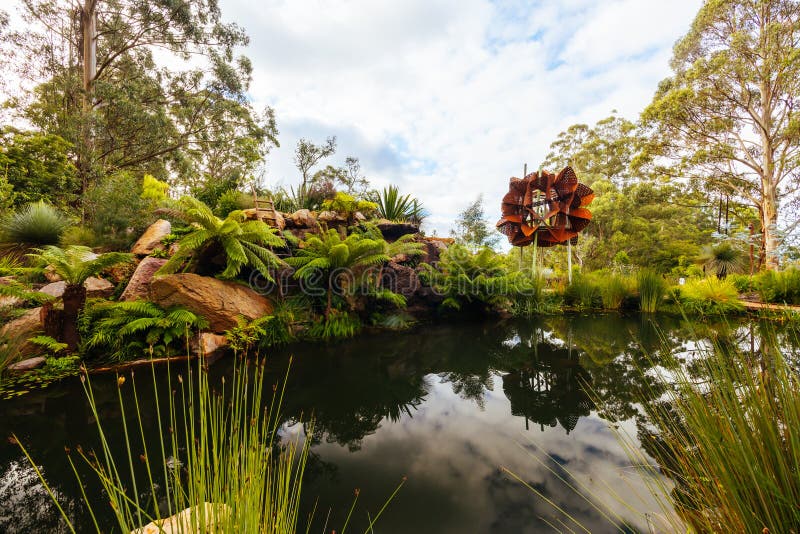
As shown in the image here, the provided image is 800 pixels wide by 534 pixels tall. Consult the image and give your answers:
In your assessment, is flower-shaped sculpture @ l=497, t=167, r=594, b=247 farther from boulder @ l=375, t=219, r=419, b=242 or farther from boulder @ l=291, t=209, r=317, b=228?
boulder @ l=291, t=209, r=317, b=228

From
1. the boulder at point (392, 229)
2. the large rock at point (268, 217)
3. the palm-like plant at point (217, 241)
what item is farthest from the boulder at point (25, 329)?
the boulder at point (392, 229)

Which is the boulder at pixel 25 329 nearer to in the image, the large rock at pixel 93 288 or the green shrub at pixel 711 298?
the large rock at pixel 93 288

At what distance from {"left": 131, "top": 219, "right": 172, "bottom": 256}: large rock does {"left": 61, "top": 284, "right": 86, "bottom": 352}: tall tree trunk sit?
1690 millimetres

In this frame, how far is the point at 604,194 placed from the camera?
15.3 metres

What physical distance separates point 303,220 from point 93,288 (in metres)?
2.90

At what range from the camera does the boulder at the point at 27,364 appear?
242 cm

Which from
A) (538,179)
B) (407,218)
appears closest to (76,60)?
(407,218)

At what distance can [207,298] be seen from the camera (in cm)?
336

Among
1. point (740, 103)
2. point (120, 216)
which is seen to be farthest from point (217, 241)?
point (740, 103)

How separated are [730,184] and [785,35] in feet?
15.3

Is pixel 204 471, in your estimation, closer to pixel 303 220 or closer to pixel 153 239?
pixel 303 220

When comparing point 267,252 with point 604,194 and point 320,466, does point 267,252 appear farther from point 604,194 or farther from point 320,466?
point 604,194

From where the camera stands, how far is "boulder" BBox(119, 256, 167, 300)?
11.5 ft

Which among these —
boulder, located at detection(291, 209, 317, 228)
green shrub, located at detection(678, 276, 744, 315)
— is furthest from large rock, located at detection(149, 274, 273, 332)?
green shrub, located at detection(678, 276, 744, 315)
